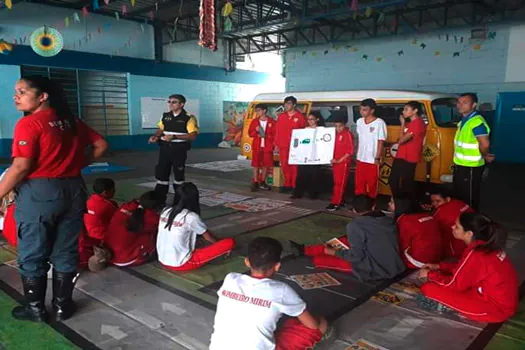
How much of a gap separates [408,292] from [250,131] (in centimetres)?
481

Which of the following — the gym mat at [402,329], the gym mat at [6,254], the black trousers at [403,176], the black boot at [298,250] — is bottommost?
the gym mat at [402,329]

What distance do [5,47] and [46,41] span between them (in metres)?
1.10

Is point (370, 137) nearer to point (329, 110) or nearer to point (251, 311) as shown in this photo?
point (329, 110)

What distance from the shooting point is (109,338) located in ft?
8.98

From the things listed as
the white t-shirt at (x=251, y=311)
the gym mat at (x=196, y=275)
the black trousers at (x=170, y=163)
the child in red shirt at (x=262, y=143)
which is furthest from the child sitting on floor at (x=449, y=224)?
the child in red shirt at (x=262, y=143)

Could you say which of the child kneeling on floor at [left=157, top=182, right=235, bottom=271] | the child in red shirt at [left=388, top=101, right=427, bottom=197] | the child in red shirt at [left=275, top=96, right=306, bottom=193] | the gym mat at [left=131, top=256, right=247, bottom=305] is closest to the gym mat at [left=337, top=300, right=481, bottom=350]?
the gym mat at [left=131, top=256, right=247, bottom=305]

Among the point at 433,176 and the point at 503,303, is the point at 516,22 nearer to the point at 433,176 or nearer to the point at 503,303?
the point at 433,176

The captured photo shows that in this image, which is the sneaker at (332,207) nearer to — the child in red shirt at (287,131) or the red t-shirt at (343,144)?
the red t-shirt at (343,144)

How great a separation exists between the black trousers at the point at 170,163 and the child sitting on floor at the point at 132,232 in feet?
6.00

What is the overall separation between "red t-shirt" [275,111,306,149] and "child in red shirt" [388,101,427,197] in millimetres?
1789

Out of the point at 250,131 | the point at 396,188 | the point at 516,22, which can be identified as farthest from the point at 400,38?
the point at 396,188

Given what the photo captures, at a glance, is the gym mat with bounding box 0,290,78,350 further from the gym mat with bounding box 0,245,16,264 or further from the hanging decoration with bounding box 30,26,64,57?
the hanging decoration with bounding box 30,26,64,57

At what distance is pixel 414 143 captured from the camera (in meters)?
5.71

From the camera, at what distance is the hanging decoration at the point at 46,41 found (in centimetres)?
1245
